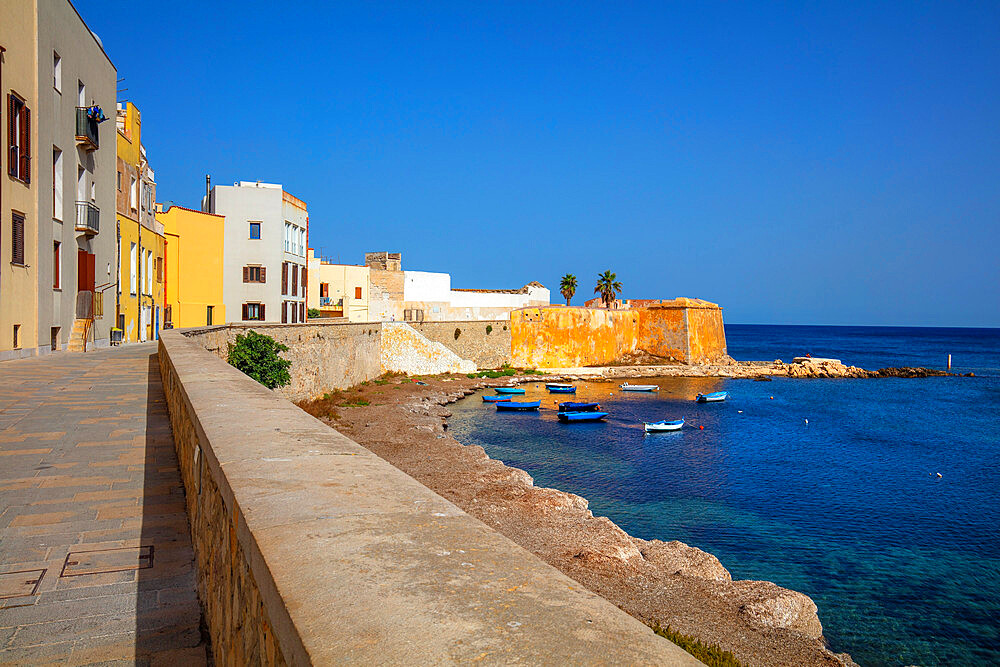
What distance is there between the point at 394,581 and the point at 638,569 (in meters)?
10.6

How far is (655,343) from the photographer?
54.8 metres

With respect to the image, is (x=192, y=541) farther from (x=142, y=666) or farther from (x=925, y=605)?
(x=925, y=605)

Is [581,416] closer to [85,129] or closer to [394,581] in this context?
[85,129]

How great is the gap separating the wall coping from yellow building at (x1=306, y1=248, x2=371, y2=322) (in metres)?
45.3

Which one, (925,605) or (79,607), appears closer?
(79,607)

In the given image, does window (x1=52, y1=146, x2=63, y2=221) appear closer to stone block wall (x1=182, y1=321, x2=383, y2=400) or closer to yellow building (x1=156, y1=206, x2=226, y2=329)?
stone block wall (x1=182, y1=321, x2=383, y2=400)

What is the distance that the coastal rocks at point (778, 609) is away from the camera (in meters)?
10.0

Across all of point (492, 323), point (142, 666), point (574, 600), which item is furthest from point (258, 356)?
point (492, 323)

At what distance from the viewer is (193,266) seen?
33375 millimetres

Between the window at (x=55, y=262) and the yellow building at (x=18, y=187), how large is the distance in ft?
4.24

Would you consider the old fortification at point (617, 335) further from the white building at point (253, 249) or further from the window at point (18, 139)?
the window at point (18, 139)

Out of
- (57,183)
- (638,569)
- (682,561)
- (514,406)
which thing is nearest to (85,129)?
(57,183)

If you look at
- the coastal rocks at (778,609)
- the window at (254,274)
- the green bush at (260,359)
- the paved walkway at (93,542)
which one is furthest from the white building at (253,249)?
the coastal rocks at (778,609)

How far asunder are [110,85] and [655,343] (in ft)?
138
